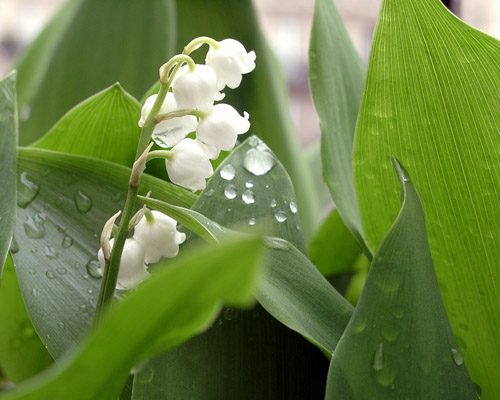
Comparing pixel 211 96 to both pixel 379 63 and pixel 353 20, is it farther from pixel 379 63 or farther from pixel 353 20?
pixel 353 20

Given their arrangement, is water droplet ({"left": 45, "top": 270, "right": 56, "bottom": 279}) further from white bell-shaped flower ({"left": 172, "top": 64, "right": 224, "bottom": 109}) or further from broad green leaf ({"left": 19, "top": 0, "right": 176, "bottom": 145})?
broad green leaf ({"left": 19, "top": 0, "right": 176, "bottom": 145})

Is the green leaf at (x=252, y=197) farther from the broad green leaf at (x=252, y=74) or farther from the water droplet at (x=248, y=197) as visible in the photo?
the broad green leaf at (x=252, y=74)

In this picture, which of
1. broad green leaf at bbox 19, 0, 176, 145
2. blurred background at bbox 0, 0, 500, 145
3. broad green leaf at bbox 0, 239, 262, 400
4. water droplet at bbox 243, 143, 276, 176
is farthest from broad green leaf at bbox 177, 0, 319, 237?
blurred background at bbox 0, 0, 500, 145

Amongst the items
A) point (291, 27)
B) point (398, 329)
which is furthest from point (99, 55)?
point (291, 27)

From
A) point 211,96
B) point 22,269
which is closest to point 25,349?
point 22,269

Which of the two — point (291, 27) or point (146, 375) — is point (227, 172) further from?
point (291, 27)
